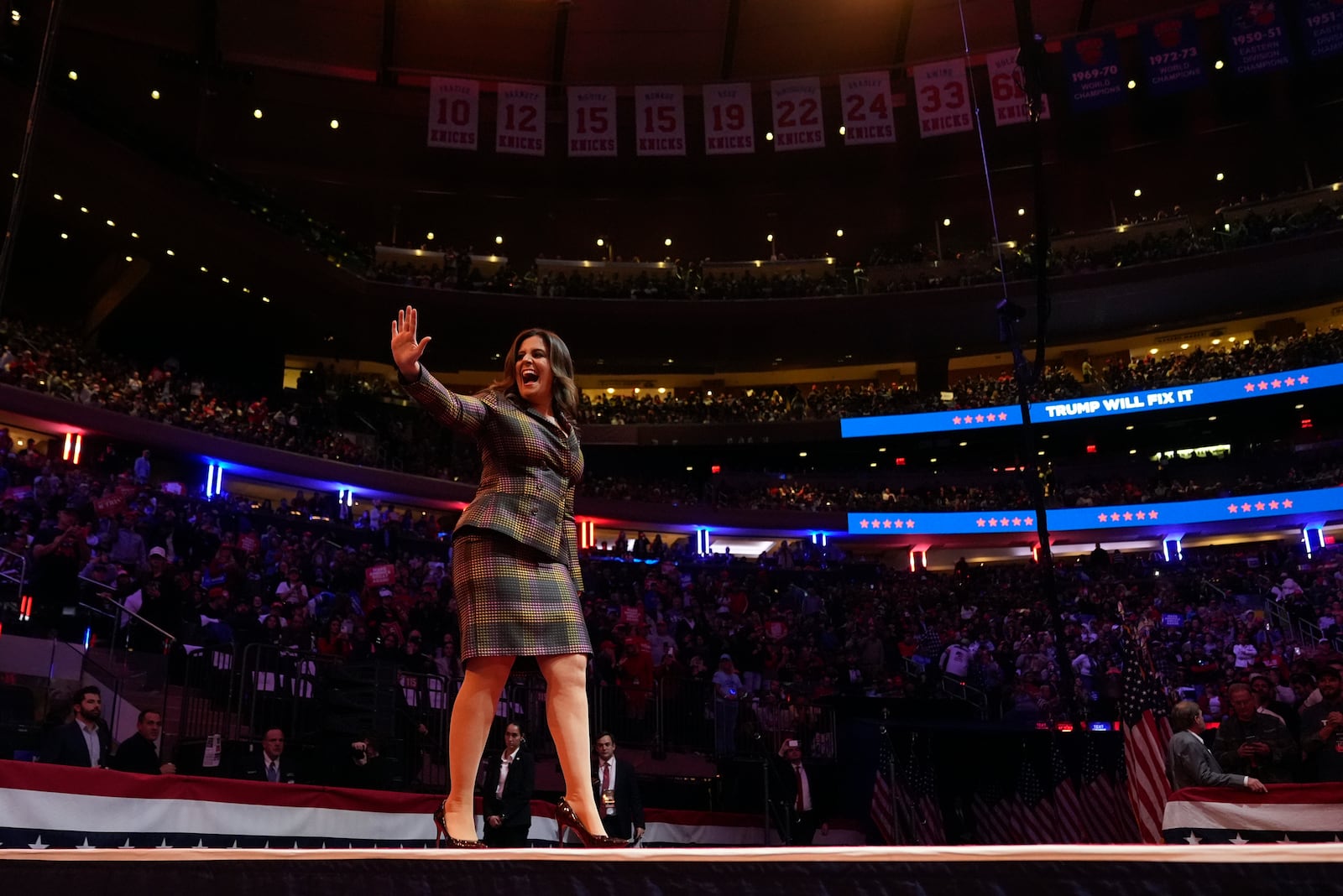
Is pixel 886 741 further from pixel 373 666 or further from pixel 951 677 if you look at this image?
pixel 373 666

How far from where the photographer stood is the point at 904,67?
27375 mm

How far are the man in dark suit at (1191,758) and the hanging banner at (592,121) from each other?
20.2 m

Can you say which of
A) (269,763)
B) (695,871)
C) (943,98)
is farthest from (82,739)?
(943,98)

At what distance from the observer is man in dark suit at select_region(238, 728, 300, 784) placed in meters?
7.23

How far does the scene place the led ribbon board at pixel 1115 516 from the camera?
25938 millimetres

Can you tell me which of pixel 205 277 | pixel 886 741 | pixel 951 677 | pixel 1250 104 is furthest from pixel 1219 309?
pixel 205 277

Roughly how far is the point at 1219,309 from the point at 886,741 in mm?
23706

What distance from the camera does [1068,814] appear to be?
10.7 m

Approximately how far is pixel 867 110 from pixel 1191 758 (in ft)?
66.7

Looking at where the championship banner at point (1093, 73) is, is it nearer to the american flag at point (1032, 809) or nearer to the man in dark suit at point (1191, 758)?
the american flag at point (1032, 809)

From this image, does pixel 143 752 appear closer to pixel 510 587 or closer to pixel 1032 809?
pixel 510 587

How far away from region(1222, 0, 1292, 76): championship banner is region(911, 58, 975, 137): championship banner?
6.68 m

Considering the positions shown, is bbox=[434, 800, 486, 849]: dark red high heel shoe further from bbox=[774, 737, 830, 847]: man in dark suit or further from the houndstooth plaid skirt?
bbox=[774, 737, 830, 847]: man in dark suit

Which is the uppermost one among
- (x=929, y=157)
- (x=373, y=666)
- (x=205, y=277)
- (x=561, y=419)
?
(x=929, y=157)
